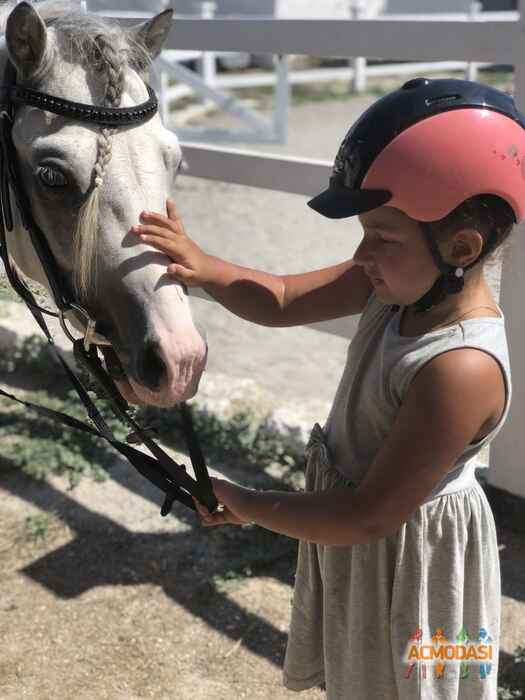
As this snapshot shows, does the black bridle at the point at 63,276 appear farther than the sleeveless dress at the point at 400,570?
Yes

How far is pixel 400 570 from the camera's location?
5.36 ft

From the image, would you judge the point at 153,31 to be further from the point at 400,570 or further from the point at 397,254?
the point at 400,570

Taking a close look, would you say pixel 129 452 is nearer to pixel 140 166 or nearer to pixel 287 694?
pixel 140 166

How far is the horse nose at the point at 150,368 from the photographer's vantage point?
173 cm

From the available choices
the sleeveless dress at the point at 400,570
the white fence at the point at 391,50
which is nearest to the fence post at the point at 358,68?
the white fence at the point at 391,50

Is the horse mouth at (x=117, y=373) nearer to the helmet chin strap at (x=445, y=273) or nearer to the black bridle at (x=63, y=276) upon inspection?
the black bridle at (x=63, y=276)

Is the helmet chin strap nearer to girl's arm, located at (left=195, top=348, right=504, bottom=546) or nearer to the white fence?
girl's arm, located at (left=195, top=348, right=504, bottom=546)

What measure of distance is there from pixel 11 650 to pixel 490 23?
8.53ft

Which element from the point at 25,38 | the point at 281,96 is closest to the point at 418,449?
the point at 25,38

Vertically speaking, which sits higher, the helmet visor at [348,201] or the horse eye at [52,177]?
the helmet visor at [348,201]

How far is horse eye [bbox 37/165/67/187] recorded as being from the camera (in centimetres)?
178

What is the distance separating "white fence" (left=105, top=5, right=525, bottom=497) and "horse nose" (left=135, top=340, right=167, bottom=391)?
1.32m

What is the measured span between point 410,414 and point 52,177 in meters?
0.89

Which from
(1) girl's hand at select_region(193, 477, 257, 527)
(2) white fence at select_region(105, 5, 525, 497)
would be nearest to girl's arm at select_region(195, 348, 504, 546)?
(1) girl's hand at select_region(193, 477, 257, 527)
